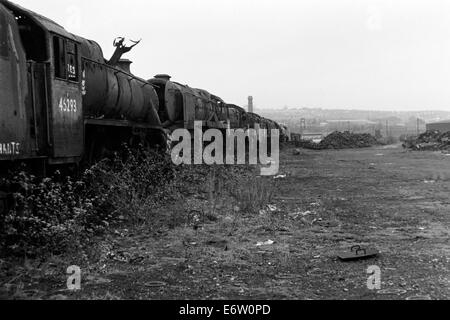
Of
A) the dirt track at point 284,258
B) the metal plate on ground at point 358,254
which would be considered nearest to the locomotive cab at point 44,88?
the dirt track at point 284,258

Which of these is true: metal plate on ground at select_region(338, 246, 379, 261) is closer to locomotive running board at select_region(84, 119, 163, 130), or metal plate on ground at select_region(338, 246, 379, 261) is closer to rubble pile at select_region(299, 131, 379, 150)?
locomotive running board at select_region(84, 119, 163, 130)

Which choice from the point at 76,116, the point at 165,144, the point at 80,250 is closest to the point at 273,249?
the point at 80,250

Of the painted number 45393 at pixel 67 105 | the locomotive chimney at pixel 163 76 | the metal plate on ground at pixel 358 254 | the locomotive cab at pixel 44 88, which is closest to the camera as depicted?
the metal plate on ground at pixel 358 254

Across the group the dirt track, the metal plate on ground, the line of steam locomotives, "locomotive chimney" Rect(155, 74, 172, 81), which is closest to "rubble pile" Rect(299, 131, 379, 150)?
"locomotive chimney" Rect(155, 74, 172, 81)

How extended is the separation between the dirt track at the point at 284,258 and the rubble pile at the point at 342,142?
122ft

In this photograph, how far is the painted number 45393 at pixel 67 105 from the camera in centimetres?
748

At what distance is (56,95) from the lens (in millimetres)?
7285

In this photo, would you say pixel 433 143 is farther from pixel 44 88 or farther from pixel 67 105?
pixel 44 88

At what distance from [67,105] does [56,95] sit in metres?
0.42

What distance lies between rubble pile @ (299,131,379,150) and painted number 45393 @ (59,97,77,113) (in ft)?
131

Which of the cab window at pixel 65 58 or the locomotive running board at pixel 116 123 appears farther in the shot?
the locomotive running board at pixel 116 123

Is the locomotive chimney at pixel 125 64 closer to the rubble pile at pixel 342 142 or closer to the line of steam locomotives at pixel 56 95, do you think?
the line of steam locomotives at pixel 56 95

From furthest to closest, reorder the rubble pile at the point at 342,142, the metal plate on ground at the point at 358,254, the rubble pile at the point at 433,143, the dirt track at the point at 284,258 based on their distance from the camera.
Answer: the rubble pile at the point at 342,142 → the rubble pile at the point at 433,143 → the metal plate on ground at the point at 358,254 → the dirt track at the point at 284,258
